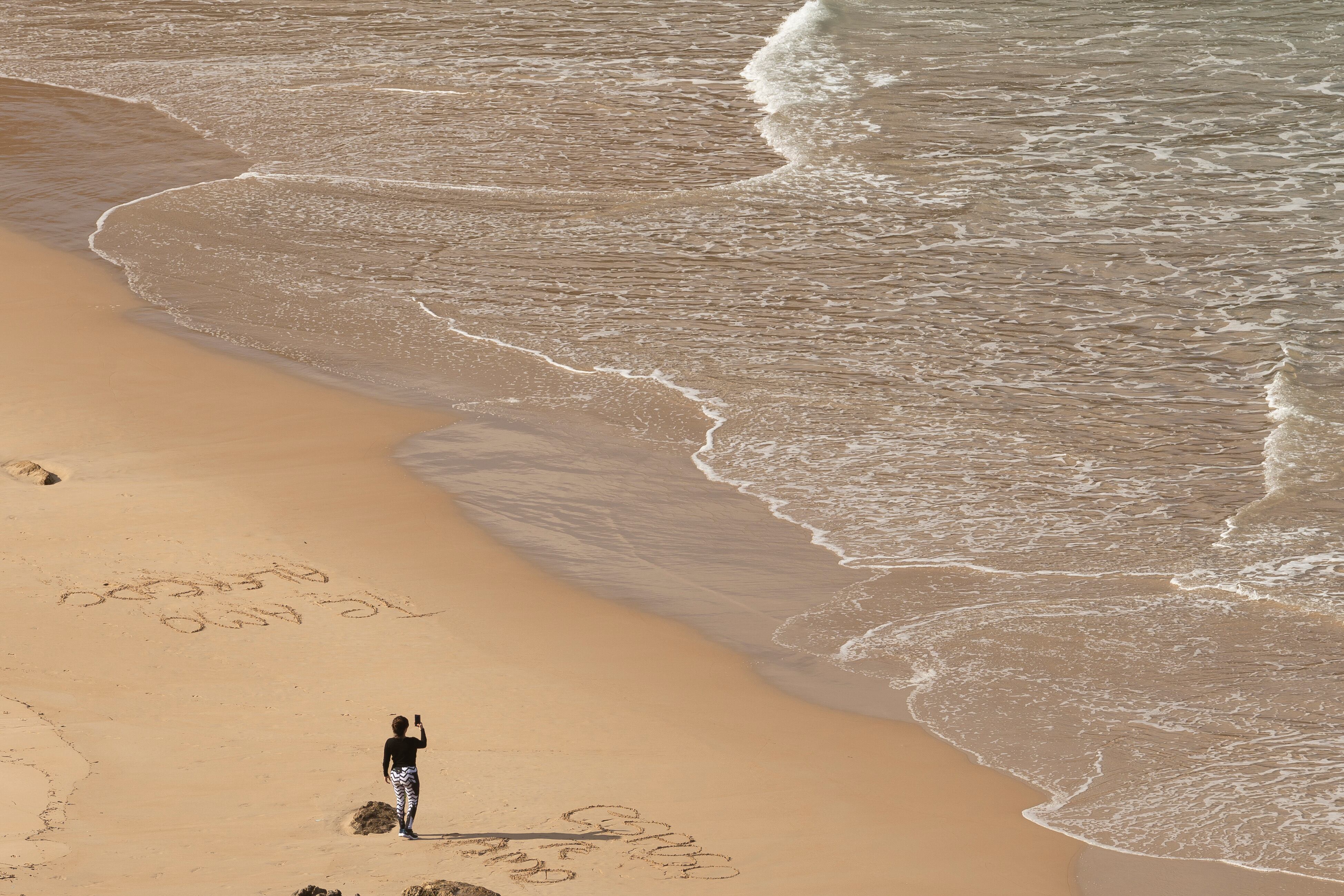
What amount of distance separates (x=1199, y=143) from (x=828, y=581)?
1150 cm

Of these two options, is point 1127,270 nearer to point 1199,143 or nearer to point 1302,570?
point 1199,143

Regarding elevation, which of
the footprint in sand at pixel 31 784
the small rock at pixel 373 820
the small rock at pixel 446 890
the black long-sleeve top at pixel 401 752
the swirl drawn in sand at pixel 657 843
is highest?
the black long-sleeve top at pixel 401 752

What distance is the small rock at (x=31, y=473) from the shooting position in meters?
9.62

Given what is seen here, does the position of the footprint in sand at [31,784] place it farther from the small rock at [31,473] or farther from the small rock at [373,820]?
the small rock at [31,473]

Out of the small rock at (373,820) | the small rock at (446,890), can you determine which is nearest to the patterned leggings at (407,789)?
the small rock at (373,820)

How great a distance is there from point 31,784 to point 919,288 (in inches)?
378

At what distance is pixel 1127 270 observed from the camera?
13953 mm

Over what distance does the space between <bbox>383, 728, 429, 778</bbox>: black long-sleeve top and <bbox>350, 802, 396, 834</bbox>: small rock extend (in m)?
0.21

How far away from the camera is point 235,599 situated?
327 inches

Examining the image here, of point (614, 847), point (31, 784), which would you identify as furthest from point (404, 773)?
point (31, 784)

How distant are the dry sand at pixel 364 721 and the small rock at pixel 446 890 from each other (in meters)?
0.21

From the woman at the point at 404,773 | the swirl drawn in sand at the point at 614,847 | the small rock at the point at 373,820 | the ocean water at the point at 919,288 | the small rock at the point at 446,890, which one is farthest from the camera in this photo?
the ocean water at the point at 919,288

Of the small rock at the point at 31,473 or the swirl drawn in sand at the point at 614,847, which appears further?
the small rock at the point at 31,473

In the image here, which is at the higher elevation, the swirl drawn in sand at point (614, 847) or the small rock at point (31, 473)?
the small rock at point (31, 473)
